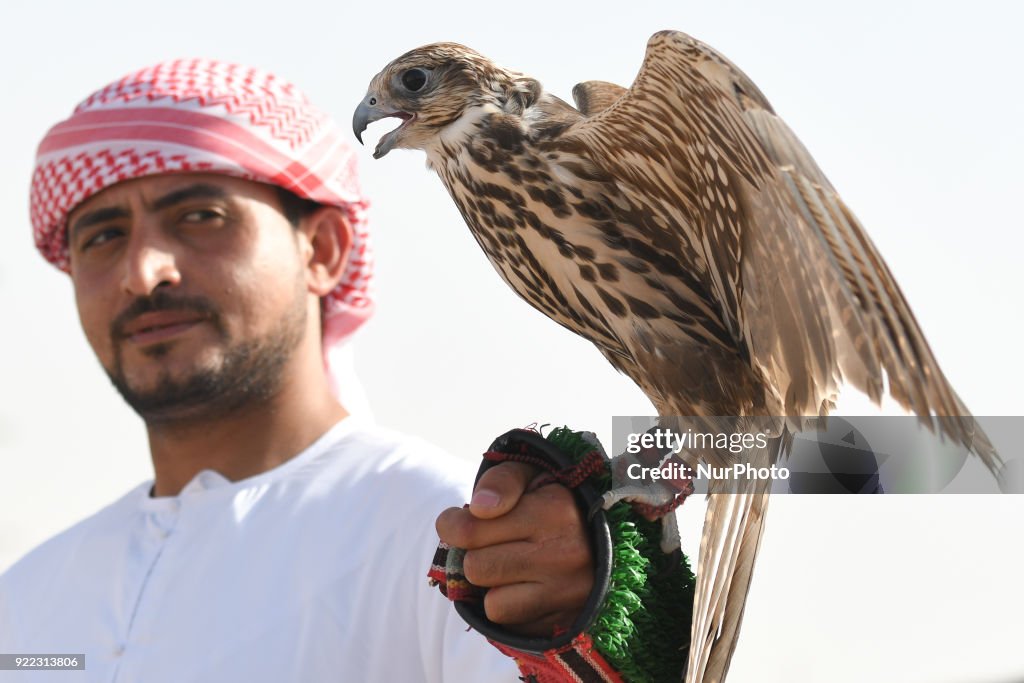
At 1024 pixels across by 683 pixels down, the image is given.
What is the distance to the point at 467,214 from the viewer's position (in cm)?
195

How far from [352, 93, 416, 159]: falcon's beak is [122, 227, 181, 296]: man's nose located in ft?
2.32

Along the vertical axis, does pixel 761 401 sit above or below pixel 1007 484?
above

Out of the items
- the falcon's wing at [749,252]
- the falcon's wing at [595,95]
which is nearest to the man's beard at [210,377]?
the falcon's wing at [595,95]

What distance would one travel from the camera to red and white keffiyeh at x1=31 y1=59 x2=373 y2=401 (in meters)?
2.68

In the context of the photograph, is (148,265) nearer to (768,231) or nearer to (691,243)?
(691,243)

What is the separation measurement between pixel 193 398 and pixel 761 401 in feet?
4.54

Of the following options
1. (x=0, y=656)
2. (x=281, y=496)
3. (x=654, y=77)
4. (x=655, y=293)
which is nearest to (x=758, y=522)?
(x=655, y=293)

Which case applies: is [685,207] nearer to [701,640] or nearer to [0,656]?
[701,640]

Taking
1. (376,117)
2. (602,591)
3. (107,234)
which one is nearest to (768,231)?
(602,591)

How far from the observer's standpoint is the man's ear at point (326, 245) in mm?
2896

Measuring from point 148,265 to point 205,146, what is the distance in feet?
1.21

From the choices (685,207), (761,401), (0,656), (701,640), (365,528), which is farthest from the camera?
(0,656)

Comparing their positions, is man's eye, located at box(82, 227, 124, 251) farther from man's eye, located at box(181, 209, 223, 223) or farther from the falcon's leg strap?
the falcon's leg strap

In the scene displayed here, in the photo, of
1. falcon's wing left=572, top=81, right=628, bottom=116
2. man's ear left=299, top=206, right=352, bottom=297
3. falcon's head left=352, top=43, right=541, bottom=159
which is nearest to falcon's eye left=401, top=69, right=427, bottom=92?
falcon's head left=352, top=43, right=541, bottom=159
